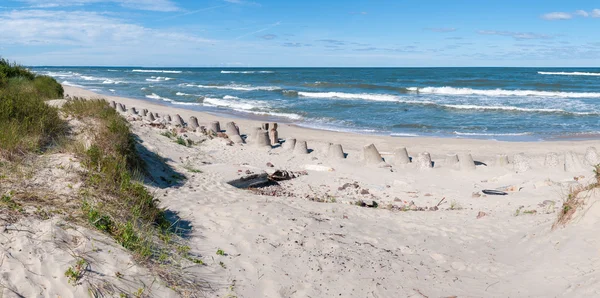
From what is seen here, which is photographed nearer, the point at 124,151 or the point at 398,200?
the point at 124,151

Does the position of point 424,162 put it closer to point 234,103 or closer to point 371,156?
point 371,156

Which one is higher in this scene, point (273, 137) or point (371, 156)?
point (273, 137)

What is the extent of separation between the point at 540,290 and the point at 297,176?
20.8 ft

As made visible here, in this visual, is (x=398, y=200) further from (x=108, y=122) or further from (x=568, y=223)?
(x=108, y=122)

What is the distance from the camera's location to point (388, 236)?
6.85 metres

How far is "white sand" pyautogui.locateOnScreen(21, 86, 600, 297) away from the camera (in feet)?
17.0

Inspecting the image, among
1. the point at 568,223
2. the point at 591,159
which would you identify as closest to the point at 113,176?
the point at 568,223

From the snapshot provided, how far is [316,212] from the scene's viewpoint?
25.0ft

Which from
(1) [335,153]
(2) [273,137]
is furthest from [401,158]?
(2) [273,137]

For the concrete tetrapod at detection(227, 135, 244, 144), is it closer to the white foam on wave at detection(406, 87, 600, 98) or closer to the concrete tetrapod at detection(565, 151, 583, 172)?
the concrete tetrapod at detection(565, 151, 583, 172)

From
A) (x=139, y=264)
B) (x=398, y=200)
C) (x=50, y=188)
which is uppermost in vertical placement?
(x=50, y=188)

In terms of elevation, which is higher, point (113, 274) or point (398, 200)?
point (113, 274)

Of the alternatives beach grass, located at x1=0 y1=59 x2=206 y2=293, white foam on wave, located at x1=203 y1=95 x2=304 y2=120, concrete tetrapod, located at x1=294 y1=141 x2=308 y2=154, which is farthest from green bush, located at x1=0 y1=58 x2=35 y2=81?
white foam on wave, located at x1=203 y1=95 x2=304 y2=120

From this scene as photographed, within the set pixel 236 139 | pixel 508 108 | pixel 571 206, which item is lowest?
pixel 236 139
